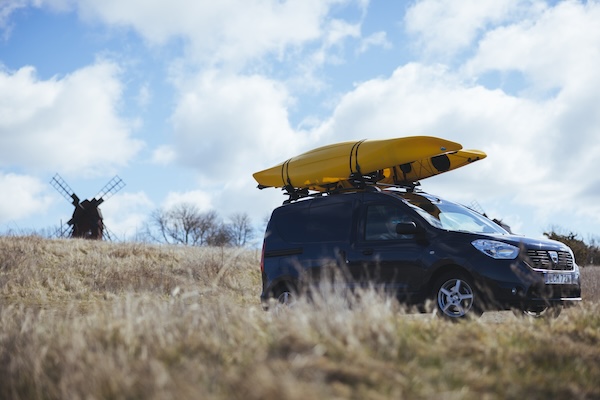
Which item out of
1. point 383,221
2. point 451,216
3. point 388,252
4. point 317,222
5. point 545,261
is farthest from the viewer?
point 317,222

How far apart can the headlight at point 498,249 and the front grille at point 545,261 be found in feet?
0.68

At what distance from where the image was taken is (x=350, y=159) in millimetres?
11188

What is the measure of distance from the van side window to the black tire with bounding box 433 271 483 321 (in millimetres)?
900

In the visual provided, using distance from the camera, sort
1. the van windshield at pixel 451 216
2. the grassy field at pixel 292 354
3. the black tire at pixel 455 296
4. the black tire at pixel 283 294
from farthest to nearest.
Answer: the black tire at pixel 283 294, the van windshield at pixel 451 216, the black tire at pixel 455 296, the grassy field at pixel 292 354

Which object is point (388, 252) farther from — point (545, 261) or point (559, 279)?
point (559, 279)

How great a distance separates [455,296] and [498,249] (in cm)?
82

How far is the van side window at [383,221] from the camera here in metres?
9.93

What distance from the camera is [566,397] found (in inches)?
196

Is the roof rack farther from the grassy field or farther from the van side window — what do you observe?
the grassy field

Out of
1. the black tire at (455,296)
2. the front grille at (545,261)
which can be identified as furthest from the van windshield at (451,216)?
the front grille at (545,261)

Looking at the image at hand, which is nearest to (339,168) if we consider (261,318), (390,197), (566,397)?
(390,197)

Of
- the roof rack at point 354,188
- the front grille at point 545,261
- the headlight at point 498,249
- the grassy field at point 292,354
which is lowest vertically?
the grassy field at point 292,354

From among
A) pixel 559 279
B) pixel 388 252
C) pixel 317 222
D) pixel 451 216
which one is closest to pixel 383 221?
pixel 388 252

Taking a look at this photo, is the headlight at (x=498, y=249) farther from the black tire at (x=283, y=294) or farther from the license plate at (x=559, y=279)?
the black tire at (x=283, y=294)
